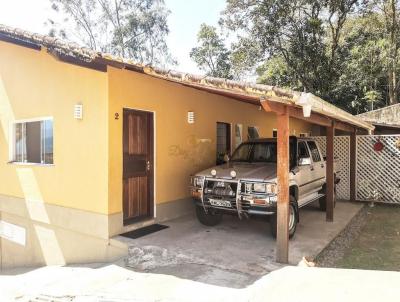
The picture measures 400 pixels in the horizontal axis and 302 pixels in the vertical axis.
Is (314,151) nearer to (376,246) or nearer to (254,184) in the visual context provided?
(376,246)

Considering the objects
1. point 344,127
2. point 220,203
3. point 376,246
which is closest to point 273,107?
point 220,203

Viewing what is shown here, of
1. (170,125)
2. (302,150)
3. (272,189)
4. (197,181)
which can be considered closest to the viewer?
(272,189)

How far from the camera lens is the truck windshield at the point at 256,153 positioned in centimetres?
779

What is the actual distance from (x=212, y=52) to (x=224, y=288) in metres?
23.0

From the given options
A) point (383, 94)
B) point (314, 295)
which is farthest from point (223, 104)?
point (383, 94)

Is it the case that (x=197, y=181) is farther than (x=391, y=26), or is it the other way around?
(x=391, y=26)

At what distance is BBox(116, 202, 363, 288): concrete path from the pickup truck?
1.41 ft

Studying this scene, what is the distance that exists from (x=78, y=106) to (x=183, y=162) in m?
2.86

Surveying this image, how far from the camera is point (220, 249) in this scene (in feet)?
19.9

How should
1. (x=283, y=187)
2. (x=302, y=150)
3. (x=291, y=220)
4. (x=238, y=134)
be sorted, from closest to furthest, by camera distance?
(x=283, y=187)
(x=291, y=220)
(x=302, y=150)
(x=238, y=134)

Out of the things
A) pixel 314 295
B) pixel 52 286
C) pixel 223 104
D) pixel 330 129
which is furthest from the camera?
pixel 223 104

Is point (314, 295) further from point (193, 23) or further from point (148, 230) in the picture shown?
point (193, 23)

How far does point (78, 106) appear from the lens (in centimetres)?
697

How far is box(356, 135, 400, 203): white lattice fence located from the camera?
36.3 ft
